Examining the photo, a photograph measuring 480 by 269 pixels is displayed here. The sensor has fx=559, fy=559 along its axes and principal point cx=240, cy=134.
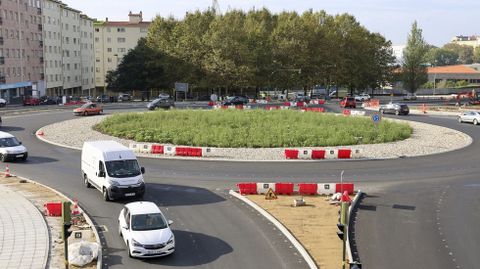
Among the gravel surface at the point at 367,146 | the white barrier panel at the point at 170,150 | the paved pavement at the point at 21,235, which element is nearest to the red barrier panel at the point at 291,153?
the gravel surface at the point at 367,146

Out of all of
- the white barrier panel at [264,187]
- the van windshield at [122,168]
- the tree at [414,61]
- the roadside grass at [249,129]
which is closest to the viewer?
the van windshield at [122,168]

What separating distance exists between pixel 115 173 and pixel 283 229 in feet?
27.9

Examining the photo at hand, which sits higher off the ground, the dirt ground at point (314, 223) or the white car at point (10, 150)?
the white car at point (10, 150)

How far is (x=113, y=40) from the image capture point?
457ft

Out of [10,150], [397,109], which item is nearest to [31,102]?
[10,150]

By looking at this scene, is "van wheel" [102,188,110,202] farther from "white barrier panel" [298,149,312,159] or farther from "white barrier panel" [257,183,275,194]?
"white barrier panel" [298,149,312,159]

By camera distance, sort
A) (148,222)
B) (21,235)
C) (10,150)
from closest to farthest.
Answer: (148,222) < (21,235) < (10,150)

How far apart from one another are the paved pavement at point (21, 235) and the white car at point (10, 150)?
9.86 meters

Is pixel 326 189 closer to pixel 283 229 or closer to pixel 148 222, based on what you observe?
pixel 283 229

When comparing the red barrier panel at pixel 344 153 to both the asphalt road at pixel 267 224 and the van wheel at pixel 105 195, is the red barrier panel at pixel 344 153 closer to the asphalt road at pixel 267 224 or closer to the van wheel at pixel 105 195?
the asphalt road at pixel 267 224

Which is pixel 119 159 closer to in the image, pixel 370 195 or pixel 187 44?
pixel 370 195

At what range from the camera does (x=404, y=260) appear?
18094mm

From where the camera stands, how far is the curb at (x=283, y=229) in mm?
17938

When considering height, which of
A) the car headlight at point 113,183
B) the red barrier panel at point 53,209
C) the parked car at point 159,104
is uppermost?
the parked car at point 159,104
